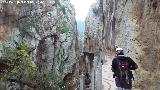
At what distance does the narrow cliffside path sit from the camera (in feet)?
42.9

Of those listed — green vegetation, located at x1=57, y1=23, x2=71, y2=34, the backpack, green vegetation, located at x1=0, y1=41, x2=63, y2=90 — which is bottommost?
green vegetation, located at x1=0, y1=41, x2=63, y2=90

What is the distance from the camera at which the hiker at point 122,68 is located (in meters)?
6.73

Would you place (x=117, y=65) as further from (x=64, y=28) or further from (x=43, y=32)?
(x=64, y=28)

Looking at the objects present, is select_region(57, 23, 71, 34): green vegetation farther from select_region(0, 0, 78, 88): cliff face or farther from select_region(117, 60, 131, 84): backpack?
select_region(117, 60, 131, 84): backpack

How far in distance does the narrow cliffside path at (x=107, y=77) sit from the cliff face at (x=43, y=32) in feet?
9.86

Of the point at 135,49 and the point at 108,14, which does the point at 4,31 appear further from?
the point at 135,49

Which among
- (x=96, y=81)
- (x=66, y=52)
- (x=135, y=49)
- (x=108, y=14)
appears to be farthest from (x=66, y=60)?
(x=135, y=49)

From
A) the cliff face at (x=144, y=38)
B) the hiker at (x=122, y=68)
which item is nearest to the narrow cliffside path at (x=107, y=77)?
the cliff face at (x=144, y=38)

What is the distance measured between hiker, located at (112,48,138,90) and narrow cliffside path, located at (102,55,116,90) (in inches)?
225

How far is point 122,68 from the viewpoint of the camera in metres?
6.76

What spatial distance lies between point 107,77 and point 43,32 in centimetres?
836

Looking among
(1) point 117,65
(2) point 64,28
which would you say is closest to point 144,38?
(1) point 117,65

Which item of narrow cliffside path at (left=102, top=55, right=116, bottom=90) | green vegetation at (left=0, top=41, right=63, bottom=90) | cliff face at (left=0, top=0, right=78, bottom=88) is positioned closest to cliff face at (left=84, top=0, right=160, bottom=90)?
narrow cliffside path at (left=102, top=55, right=116, bottom=90)

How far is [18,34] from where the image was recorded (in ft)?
75.8
